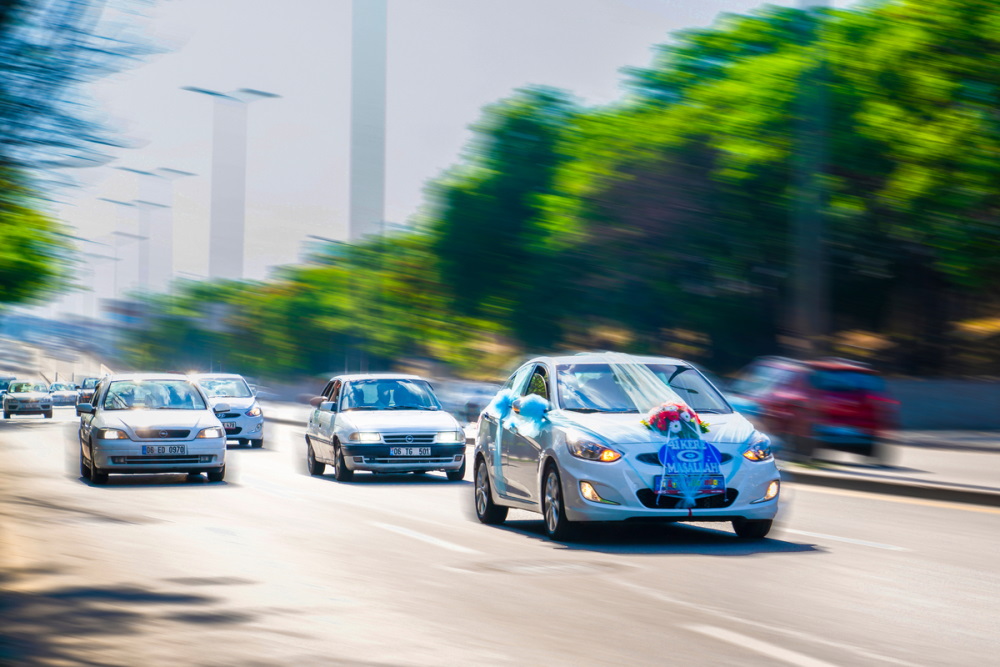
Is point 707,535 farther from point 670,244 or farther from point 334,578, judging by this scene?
point 670,244

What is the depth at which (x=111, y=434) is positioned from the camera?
19.0 m

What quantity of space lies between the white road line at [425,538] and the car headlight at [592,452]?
1.15 metres

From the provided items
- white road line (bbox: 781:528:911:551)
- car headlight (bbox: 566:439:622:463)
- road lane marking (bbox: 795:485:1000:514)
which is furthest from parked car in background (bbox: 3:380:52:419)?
car headlight (bbox: 566:439:622:463)

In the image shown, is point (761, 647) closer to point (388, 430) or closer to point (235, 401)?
point (388, 430)

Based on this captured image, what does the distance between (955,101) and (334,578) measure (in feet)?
99.2

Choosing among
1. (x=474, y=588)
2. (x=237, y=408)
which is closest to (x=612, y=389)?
(x=474, y=588)

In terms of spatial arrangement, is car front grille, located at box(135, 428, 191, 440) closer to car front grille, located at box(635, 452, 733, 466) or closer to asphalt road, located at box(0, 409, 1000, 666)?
asphalt road, located at box(0, 409, 1000, 666)

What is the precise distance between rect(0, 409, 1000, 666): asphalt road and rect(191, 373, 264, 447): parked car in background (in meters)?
14.8

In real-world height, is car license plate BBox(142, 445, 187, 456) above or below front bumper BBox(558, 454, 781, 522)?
below

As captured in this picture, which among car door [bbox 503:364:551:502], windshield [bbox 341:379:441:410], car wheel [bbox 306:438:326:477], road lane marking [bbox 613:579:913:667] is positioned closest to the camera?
road lane marking [bbox 613:579:913:667]

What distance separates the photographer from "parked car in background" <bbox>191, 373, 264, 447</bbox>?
101 ft

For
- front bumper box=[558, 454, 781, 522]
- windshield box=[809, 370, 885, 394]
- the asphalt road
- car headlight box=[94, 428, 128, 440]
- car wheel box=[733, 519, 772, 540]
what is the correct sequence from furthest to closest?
windshield box=[809, 370, 885, 394] → car headlight box=[94, 428, 128, 440] → car wheel box=[733, 519, 772, 540] → front bumper box=[558, 454, 781, 522] → the asphalt road

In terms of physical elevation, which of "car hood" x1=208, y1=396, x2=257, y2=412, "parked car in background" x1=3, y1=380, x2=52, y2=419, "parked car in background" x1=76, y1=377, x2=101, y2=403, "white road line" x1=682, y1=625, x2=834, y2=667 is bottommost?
"parked car in background" x1=3, y1=380, x2=52, y2=419

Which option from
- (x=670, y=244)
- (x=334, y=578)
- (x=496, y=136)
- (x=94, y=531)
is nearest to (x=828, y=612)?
(x=334, y=578)
